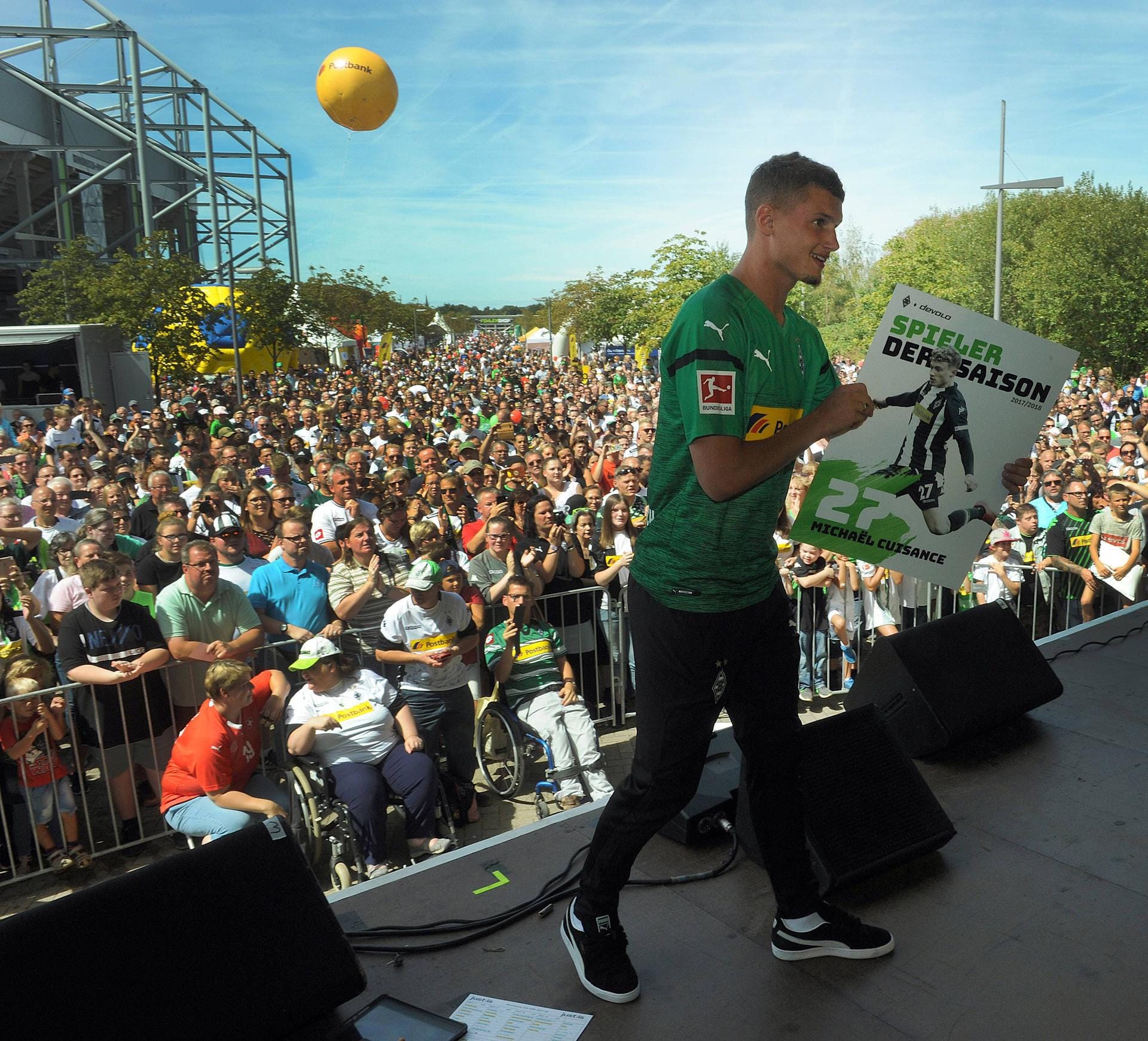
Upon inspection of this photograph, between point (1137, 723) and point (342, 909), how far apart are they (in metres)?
3.09

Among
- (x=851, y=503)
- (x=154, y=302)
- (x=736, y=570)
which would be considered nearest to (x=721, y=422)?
(x=736, y=570)

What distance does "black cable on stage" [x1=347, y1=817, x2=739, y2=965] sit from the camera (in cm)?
264

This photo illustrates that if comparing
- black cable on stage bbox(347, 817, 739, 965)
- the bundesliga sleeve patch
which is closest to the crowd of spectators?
black cable on stage bbox(347, 817, 739, 965)

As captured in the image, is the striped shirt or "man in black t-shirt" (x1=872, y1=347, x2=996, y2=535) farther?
the striped shirt

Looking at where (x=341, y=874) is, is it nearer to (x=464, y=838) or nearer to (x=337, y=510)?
(x=464, y=838)

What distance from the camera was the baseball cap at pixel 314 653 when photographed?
4.92 m

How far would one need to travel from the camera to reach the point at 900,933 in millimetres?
2592

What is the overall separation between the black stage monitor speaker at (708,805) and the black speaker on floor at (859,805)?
0.16 meters

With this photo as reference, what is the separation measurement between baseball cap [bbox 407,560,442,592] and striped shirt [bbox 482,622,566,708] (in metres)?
0.54

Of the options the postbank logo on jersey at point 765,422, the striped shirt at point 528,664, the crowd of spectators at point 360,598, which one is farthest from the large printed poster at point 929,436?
the striped shirt at point 528,664

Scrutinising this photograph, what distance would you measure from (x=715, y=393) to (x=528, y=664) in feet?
12.8

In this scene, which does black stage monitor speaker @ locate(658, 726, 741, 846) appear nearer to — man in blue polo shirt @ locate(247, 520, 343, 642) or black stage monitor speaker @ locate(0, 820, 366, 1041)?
black stage monitor speaker @ locate(0, 820, 366, 1041)

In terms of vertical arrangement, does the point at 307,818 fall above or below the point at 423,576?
below

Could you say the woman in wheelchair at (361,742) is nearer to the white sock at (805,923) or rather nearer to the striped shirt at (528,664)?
the striped shirt at (528,664)
